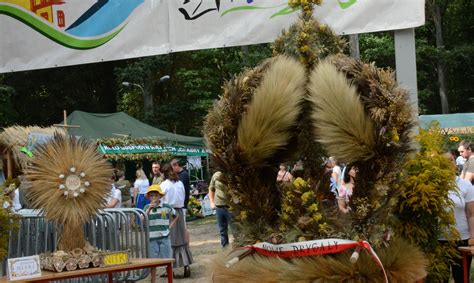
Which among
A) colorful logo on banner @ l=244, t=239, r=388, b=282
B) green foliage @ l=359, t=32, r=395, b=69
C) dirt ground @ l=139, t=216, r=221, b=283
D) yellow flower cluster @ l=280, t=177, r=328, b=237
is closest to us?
colorful logo on banner @ l=244, t=239, r=388, b=282

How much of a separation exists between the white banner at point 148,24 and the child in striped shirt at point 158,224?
3469 mm

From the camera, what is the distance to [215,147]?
4.52 metres

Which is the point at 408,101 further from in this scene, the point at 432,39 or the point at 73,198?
the point at 432,39

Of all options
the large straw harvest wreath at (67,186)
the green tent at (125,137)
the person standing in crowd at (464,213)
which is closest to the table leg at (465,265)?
the person standing in crowd at (464,213)

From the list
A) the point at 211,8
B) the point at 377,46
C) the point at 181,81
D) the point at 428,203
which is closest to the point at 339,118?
the point at 428,203

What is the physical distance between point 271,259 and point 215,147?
76 cm

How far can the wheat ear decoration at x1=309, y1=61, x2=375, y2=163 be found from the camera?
13.8 feet

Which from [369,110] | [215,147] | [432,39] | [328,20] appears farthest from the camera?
[432,39]

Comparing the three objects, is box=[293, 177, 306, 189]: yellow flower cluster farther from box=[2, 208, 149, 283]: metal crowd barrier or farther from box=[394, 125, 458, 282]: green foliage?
box=[2, 208, 149, 283]: metal crowd barrier

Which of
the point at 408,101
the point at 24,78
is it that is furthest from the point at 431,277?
the point at 24,78

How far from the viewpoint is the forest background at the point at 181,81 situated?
35.0m

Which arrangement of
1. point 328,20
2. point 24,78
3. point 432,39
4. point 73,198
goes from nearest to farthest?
point 328,20, point 73,198, point 24,78, point 432,39

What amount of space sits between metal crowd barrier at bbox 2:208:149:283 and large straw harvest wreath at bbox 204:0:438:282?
3.63 m

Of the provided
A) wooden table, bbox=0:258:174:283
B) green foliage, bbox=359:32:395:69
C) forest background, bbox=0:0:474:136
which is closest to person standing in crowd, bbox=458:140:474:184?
wooden table, bbox=0:258:174:283
